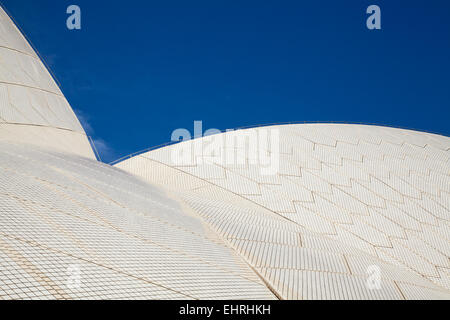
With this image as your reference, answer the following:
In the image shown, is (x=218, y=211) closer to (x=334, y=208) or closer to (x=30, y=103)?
(x=334, y=208)

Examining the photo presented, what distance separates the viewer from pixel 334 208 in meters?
14.3

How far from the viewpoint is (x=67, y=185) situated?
7.62 metres

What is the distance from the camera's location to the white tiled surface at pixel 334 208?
26.2 feet

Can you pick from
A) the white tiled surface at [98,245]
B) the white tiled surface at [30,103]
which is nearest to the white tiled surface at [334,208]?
the white tiled surface at [98,245]

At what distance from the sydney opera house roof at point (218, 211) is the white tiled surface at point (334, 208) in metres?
0.06

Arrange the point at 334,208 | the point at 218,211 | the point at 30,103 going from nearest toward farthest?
the point at 218,211 < the point at 334,208 < the point at 30,103

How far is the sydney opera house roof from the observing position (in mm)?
5203

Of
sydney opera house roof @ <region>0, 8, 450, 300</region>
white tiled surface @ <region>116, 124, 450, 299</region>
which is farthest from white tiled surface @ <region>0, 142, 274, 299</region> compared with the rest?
white tiled surface @ <region>116, 124, 450, 299</region>

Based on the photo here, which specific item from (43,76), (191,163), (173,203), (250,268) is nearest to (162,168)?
(191,163)

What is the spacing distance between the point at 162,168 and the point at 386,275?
36.1ft

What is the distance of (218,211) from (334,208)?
20.0 ft

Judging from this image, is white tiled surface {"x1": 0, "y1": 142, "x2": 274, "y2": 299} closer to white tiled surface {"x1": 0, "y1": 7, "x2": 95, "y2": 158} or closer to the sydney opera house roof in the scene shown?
the sydney opera house roof

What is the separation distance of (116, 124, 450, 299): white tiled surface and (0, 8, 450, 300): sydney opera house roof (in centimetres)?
6

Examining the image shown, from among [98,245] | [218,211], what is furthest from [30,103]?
[98,245]
